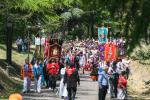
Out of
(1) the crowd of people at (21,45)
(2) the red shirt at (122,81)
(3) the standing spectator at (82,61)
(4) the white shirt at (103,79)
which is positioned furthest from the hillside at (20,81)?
(3) the standing spectator at (82,61)

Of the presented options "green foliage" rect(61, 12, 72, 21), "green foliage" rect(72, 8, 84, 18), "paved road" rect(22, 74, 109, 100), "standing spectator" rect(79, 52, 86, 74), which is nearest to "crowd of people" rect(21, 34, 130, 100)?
"paved road" rect(22, 74, 109, 100)

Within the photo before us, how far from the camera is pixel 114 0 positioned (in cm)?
927

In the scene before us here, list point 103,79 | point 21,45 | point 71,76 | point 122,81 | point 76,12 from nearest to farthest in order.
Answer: point 71,76, point 103,79, point 122,81, point 76,12, point 21,45


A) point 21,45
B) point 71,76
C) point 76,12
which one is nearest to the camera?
point 71,76

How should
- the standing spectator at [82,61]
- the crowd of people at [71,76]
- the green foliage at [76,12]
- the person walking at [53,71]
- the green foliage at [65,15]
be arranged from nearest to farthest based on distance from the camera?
1. the crowd of people at [71,76]
2. the person walking at [53,71]
3. the standing spectator at [82,61]
4. the green foliage at [65,15]
5. the green foliage at [76,12]

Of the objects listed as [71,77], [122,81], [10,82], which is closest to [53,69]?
[10,82]

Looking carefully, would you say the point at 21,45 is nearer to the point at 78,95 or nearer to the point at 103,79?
the point at 78,95

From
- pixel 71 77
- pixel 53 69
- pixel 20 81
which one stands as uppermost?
pixel 71 77

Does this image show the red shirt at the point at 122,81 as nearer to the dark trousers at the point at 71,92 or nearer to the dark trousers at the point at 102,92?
the dark trousers at the point at 102,92

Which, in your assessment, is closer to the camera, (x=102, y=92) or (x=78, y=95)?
(x=102, y=92)

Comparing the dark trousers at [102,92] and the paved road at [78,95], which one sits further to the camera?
the paved road at [78,95]

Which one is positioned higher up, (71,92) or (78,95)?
(71,92)

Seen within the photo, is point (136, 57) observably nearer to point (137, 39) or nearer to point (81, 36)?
point (137, 39)

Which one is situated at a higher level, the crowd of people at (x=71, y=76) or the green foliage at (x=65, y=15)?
the green foliage at (x=65, y=15)
